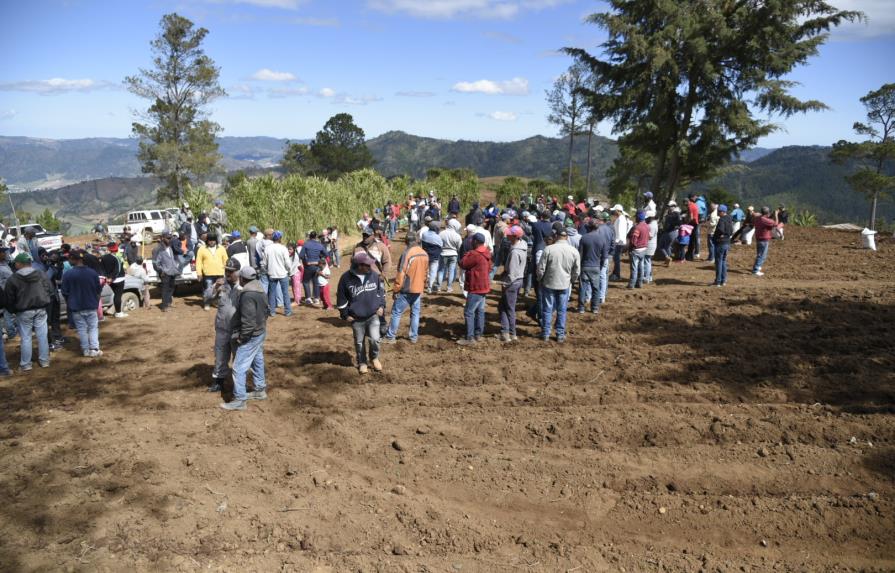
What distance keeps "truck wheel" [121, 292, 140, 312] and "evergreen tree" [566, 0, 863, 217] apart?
18294mm

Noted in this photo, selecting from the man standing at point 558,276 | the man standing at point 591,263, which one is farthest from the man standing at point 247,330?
the man standing at point 591,263

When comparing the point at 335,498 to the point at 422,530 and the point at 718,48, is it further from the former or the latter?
the point at 718,48

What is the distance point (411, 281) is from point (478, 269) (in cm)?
103

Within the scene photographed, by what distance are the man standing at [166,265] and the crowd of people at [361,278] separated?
0.03m

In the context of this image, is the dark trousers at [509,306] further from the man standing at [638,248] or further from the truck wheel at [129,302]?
the truck wheel at [129,302]

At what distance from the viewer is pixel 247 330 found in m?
6.27

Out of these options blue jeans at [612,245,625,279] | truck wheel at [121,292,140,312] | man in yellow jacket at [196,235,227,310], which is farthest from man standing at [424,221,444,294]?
truck wheel at [121,292,140,312]

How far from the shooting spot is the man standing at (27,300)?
25.0ft

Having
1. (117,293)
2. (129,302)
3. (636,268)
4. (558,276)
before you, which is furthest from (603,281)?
(129,302)

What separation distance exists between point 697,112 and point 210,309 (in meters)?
19.3

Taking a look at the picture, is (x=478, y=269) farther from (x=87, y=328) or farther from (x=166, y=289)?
(x=166, y=289)

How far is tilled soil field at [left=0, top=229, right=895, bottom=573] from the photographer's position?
4.37 m

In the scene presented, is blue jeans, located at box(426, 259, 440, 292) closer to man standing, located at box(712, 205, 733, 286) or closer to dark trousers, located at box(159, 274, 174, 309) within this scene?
dark trousers, located at box(159, 274, 174, 309)

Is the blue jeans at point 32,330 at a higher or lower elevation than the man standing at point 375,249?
lower
